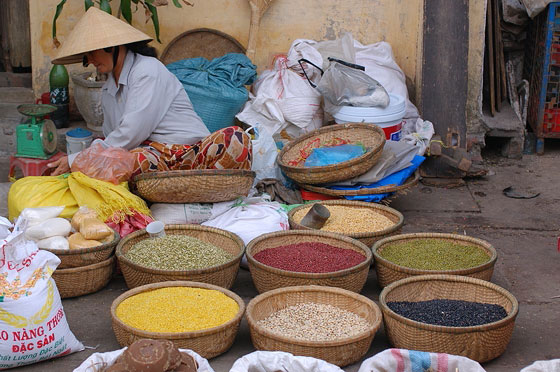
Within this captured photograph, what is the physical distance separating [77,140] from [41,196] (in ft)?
3.53

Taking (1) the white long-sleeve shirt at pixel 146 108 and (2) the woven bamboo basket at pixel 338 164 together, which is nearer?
(1) the white long-sleeve shirt at pixel 146 108

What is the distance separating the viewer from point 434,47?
5.32m

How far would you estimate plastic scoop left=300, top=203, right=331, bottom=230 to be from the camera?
3.83m

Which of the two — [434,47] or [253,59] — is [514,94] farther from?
[253,59]

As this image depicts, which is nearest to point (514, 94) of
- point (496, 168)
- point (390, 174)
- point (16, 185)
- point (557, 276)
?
point (496, 168)

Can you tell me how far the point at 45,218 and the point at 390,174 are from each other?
1.97 meters

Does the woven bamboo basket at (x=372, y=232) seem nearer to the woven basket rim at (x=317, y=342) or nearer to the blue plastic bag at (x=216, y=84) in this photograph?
the woven basket rim at (x=317, y=342)

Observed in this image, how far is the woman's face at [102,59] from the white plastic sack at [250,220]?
101 cm

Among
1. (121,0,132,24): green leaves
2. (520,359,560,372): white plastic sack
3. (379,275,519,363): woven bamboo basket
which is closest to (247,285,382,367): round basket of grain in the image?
(379,275,519,363): woven bamboo basket

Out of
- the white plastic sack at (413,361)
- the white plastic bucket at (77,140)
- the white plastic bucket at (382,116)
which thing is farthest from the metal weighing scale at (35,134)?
the white plastic sack at (413,361)

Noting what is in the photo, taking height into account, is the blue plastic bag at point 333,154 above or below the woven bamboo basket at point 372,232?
above

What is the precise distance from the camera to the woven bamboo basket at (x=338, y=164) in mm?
4305

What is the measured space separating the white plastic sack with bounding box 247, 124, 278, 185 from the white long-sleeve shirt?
1.28 ft

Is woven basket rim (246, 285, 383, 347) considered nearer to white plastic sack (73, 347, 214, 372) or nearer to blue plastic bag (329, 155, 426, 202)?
white plastic sack (73, 347, 214, 372)
